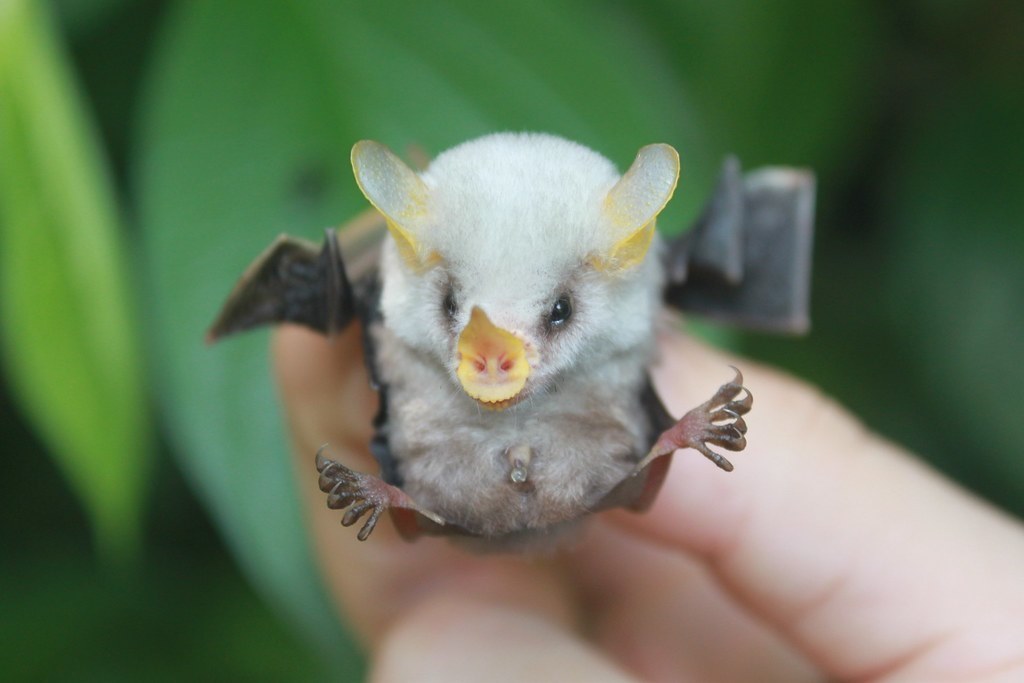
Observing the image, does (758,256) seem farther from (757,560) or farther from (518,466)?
(518,466)

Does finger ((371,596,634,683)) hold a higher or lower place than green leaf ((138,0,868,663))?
lower

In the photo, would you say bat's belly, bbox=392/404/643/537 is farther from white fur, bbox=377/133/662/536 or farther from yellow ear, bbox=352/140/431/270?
yellow ear, bbox=352/140/431/270

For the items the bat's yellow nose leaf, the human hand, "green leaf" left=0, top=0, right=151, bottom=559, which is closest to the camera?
the bat's yellow nose leaf

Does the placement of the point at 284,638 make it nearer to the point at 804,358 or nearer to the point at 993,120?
the point at 804,358

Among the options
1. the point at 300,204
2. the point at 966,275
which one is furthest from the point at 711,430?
the point at 966,275

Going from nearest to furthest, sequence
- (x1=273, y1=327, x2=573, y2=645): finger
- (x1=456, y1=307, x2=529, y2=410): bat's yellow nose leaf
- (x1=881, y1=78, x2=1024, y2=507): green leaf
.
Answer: (x1=456, y1=307, x2=529, y2=410): bat's yellow nose leaf
(x1=273, y1=327, x2=573, y2=645): finger
(x1=881, y1=78, x2=1024, y2=507): green leaf

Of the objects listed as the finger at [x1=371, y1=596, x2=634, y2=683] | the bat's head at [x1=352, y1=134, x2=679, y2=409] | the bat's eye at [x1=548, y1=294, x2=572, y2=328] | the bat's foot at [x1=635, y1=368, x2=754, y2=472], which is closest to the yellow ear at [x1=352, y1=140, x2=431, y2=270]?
the bat's head at [x1=352, y1=134, x2=679, y2=409]

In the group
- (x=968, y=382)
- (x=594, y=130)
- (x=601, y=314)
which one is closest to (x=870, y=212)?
(x=968, y=382)
